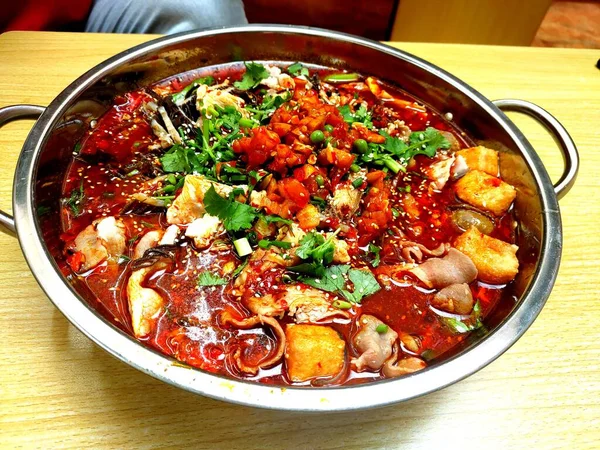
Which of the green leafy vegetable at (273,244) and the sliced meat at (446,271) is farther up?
the sliced meat at (446,271)

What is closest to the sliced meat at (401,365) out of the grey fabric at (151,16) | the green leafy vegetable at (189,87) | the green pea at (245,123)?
the green pea at (245,123)

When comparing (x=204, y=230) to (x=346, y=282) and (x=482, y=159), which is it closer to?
(x=346, y=282)

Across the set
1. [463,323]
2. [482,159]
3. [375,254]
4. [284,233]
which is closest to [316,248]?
[284,233]

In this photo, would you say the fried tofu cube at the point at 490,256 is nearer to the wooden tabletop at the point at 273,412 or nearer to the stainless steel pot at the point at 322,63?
the stainless steel pot at the point at 322,63

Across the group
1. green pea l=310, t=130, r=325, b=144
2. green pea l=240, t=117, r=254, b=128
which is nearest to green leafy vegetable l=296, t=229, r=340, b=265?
green pea l=310, t=130, r=325, b=144

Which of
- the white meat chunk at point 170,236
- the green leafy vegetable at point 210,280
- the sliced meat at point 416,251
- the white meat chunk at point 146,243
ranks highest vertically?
the sliced meat at point 416,251
